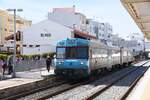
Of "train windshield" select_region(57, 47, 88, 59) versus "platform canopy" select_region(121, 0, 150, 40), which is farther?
"train windshield" select_region(57, 47, 88, 59)

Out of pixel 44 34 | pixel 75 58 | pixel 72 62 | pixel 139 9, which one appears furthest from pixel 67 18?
pixel 139 9

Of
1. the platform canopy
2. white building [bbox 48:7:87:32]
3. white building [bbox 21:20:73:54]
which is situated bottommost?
the platform canopy

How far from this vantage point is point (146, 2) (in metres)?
9.48

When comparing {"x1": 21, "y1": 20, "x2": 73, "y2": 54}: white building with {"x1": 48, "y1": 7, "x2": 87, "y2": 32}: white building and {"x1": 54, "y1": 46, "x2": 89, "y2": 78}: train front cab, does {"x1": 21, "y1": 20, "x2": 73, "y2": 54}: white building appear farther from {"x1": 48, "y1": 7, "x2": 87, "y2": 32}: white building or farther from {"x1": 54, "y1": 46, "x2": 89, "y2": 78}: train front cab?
{"x1": 54, "y1": 46, "x2": 89, "y2": 78}: train front cab

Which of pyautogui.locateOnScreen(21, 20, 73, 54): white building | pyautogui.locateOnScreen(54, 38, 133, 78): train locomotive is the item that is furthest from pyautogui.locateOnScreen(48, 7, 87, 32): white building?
pyautogui.locateOnScreen(54, 38, 133, 78): train locomotive

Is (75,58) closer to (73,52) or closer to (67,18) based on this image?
(73,52)

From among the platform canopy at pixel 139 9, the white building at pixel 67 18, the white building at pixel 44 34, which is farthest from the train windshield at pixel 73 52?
the white building at pixel 67 18

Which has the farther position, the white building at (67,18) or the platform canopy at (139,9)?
the white building at (67,18)

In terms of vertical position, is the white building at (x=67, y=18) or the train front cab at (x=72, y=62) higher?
the white building at (x=67, y=18)

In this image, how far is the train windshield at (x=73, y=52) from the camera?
2945 cm

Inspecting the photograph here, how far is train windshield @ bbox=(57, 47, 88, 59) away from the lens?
96.6 ft

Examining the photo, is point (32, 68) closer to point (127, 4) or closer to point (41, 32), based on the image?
point (127, 4)

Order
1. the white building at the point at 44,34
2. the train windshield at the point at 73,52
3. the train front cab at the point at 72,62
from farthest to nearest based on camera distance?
1. the white building at the point at 44,34
2. the train windshield at the point at 73,52
3. the train front cab at the point at 72,62

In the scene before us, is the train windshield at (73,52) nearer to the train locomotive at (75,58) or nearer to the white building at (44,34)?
the train locomotive at (75,58)
